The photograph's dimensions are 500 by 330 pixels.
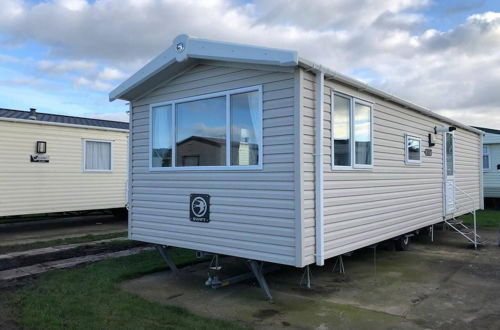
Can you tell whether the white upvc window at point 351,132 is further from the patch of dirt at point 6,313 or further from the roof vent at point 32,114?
the roof vent at point 32,114

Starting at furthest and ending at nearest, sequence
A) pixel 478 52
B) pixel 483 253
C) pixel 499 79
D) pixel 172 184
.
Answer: pixel 499 79 < pixel 478 52 < pixel 483 253 < pixel 172 184

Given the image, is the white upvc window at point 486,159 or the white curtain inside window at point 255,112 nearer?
the white curtain inside window at point 255,112

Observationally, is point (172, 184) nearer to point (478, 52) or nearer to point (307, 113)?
point (307, 113)

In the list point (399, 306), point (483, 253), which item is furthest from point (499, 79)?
point (399, 306)

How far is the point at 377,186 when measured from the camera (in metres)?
6.46

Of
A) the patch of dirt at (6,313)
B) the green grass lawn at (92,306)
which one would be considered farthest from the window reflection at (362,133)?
the patch of dirt at (6,313)

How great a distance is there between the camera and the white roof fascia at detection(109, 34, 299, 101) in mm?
4699

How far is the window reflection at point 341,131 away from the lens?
5.49 m

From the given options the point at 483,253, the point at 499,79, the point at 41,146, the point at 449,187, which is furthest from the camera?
the point at 499,79

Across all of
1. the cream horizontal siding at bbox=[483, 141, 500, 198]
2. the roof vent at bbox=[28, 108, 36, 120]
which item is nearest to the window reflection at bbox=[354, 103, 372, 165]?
the roof vent at bbox=[28, 108, 36, 120]

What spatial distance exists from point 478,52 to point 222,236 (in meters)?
11.9

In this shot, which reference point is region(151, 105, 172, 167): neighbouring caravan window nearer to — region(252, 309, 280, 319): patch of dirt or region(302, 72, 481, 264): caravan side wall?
region(302, 72, 481, 264): caravan side wall

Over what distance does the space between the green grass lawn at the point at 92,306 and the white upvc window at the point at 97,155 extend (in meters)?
6.56

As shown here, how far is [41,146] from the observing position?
11406 millimetres
